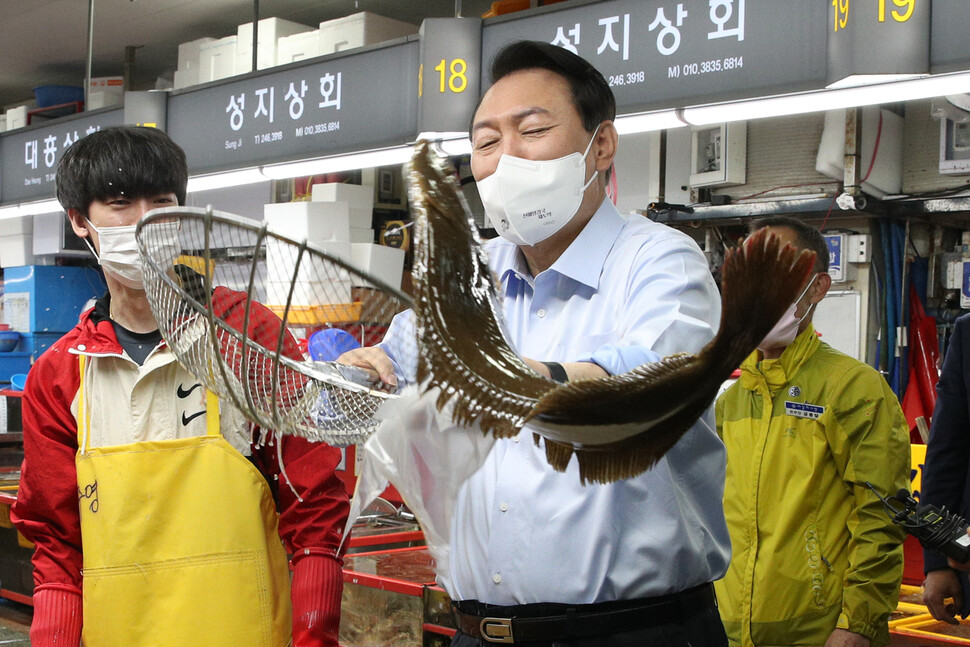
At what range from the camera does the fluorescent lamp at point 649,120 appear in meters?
3.52

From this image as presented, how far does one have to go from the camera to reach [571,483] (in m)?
1.42

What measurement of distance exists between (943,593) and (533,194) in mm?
1844

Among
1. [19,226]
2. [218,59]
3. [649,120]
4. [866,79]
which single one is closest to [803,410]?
[866,79]

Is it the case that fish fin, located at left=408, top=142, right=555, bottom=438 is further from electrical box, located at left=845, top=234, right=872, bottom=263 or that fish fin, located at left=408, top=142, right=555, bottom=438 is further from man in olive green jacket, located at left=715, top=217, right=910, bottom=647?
electrical box, located at left=845, top=234, right=872, bottom=263

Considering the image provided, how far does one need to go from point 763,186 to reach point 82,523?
15.5 ft

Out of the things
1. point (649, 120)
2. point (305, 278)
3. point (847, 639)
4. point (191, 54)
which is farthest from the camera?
point (191, 54)

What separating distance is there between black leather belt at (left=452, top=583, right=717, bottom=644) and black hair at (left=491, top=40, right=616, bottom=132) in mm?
686

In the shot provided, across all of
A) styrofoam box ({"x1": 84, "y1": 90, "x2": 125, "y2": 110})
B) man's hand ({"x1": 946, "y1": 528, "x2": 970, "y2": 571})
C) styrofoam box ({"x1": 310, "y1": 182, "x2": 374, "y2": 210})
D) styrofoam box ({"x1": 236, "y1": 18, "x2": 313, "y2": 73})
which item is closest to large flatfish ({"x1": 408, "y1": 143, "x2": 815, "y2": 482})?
man's hand ({"x1": 946, "y1": 528, "x2": 970, "y2": 571})

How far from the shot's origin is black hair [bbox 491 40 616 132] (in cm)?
145

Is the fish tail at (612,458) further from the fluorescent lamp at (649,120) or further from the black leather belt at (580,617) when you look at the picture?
the fluorescent lamp at (649,120)

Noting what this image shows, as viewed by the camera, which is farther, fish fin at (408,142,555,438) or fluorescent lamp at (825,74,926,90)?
fluorescent lamp at (825,74,926,90)

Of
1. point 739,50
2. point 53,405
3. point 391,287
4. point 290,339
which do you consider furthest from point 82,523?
point 739,50

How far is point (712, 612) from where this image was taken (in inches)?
59.5

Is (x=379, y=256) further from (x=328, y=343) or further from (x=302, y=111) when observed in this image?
(x=328, y=343)
